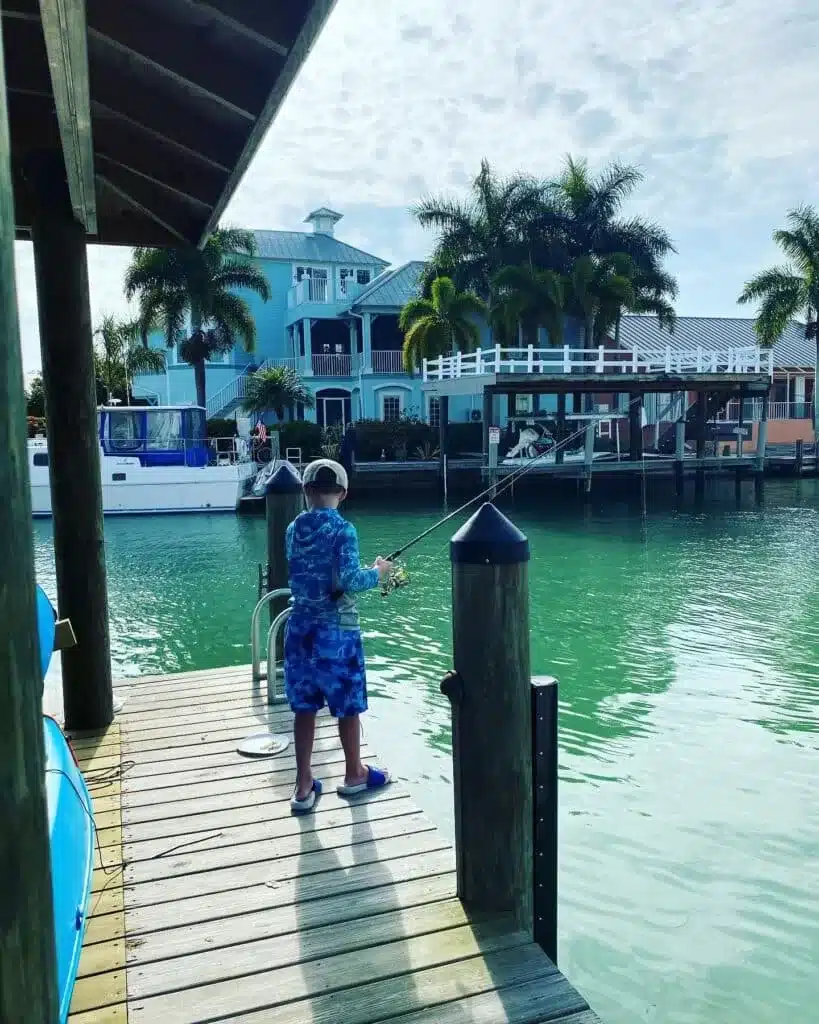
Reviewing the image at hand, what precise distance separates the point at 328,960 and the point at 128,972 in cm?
61

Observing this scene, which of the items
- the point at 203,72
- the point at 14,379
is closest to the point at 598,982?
the point at 14,379

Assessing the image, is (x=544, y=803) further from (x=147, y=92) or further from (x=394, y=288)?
(x=394, y=288)

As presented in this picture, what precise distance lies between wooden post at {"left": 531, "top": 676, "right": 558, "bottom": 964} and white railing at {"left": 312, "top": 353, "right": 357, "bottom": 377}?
1323 inches

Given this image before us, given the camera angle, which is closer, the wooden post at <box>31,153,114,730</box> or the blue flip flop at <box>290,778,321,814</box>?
the blue flip flop at <box>290,778,321,814</box>

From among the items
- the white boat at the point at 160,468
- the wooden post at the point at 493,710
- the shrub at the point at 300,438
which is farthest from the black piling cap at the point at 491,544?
the shrub at the point at 300,438

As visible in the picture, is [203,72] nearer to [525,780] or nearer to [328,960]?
[525,780]

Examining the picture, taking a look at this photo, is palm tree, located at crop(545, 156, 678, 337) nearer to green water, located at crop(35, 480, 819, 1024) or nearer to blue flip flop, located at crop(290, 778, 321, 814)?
green water, located at crop(35, 480, 819, 1024)

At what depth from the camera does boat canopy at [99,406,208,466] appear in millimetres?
23844

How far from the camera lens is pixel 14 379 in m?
1.05

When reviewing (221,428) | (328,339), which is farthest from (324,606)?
(328,339)

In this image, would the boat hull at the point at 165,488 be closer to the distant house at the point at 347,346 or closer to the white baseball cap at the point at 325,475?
the distant house at the point at 347,346

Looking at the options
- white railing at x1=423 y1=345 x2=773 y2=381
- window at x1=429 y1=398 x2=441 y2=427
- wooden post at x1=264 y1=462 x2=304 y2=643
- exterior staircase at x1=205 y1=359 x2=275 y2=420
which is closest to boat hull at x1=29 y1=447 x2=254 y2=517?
white railing at x1=423 y1=345 x2=773 y2=381

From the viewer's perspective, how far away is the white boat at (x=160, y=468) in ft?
78.5

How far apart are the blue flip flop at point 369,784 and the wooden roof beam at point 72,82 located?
113 inches
